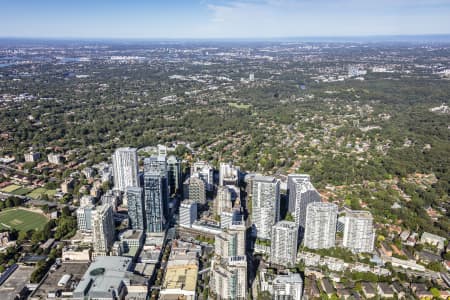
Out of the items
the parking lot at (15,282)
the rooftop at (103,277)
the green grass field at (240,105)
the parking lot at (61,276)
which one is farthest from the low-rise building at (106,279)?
the green grass field at (240,105)

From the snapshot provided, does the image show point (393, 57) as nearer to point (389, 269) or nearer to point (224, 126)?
point (224, 126)

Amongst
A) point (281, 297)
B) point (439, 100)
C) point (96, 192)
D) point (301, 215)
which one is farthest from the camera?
point (439, 100)

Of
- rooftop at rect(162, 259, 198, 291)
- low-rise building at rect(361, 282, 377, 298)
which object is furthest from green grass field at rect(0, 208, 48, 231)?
low-rise building at rect(361, 282, 377, 298)

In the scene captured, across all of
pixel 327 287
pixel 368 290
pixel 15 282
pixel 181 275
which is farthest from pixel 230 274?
pixel 15 282

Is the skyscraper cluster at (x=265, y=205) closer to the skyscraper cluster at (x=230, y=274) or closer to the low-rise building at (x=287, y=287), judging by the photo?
the skyscraper cluster at (x=230, y=274)

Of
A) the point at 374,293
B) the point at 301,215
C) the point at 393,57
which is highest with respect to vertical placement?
the point at 393,57

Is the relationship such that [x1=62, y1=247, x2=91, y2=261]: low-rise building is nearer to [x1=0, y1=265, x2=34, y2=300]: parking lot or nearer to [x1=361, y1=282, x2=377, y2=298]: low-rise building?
[x1=0, y1=265, x2=34, y2=300]: parking lot

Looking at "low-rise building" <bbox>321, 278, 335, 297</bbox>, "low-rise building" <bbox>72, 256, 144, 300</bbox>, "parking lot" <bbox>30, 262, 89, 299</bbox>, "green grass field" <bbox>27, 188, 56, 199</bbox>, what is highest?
"low-rise building" <bbox>72, 256, 144, 300</bbox>

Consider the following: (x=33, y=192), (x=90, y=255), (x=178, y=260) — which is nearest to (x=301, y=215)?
(x=178, y=260)
